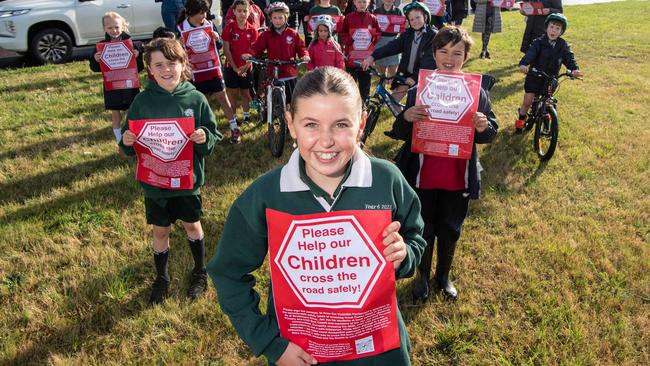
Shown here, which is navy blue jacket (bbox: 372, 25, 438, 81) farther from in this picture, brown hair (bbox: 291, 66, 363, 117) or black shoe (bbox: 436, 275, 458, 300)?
brown hair (bbox: 291, 66, 363, 117)

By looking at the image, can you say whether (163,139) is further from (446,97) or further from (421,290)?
(421,290)

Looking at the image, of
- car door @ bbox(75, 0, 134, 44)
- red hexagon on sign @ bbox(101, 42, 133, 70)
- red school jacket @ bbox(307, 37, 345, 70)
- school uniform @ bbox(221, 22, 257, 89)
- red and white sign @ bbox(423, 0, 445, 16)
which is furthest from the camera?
car door @ bbox(75, 0, 134, 44)

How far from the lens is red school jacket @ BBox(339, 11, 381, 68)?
8.05m

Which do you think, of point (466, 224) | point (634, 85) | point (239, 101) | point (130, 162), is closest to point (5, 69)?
point (239, 101)

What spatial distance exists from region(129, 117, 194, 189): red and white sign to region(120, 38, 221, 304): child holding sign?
7 cm

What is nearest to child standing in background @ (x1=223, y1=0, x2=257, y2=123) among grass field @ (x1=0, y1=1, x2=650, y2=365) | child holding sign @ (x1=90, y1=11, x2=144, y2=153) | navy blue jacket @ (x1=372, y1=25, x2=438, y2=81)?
grass field @ (x1=0, y1=1, x2=650, y2=365)

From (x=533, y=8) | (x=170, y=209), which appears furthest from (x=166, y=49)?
(x=533, y=8)

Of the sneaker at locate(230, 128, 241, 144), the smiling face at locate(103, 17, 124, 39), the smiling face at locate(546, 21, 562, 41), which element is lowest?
the sneaker at locate(230, 128, 241, 144)

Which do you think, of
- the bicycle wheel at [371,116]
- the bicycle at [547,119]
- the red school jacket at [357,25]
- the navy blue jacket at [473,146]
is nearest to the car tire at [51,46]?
the red school jacket at [357,25]

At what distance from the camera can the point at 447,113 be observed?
3.22 m

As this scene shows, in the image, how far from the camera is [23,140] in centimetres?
718

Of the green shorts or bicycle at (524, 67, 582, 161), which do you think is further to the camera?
bicycle at (524, 67, 582, 161)

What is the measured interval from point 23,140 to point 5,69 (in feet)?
17.5

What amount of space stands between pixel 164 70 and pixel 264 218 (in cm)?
224
